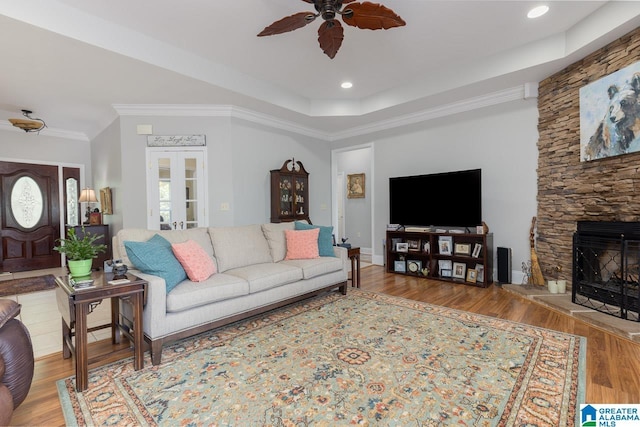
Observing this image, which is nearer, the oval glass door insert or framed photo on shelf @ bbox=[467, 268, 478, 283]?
framed photo on shelf @ bbox=[467, 268, 478, 283]

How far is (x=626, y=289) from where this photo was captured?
2.80m

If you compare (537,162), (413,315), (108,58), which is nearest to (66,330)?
(108,58)

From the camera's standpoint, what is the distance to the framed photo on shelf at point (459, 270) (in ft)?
14.7

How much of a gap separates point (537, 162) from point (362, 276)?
9.57ft

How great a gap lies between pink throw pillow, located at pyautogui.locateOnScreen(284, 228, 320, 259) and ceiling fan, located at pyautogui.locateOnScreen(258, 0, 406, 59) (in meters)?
2.12

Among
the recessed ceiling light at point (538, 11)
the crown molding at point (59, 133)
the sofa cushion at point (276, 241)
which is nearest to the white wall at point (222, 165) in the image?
the sofa cushion at point (276, 241)

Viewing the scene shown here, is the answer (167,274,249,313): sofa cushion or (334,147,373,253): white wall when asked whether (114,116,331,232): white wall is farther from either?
(334,147,373,253): white wall

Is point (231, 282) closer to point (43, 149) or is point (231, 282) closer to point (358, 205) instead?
point (358, 205)

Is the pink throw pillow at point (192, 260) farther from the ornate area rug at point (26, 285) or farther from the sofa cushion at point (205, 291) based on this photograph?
the ornate area rug at point (26, 285)

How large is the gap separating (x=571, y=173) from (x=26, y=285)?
7.60 meters

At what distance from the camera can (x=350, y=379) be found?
1952 millimetres

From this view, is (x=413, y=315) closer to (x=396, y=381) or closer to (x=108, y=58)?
(x=396, y=381)

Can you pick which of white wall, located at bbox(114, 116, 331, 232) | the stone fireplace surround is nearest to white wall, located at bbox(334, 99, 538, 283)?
the stone fireplace surround

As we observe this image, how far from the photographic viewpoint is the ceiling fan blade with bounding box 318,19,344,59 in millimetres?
2418
